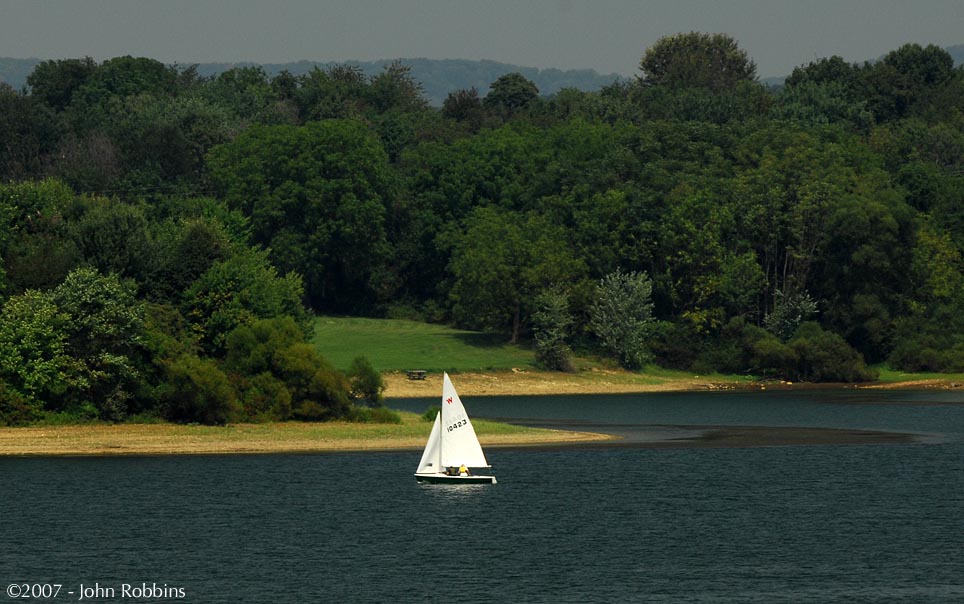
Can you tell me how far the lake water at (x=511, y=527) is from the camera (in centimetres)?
5878

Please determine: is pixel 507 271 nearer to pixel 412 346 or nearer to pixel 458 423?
pixel 412 346

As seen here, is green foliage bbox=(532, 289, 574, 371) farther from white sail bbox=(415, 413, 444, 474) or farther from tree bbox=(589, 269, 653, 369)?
white sail bbox=(415, 413, 444, 474)

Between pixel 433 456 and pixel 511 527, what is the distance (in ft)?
42.4

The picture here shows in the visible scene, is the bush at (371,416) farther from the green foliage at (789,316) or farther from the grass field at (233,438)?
the green foliage at (789,316)

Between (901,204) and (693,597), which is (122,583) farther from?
(901,204)

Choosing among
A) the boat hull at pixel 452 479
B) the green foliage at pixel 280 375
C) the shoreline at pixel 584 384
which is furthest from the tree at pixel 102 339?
the shoreline at pixel 584 384

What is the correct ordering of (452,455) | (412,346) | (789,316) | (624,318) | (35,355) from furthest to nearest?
(789,316) → (412,346) → (624,318) → (35,355) → (452,455)

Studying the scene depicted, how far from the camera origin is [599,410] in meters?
136

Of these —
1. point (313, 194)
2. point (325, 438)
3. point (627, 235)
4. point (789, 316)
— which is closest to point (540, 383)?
point (627, 235)

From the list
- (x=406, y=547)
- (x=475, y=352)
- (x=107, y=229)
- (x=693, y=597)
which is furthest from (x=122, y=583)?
(x=475, y=352)

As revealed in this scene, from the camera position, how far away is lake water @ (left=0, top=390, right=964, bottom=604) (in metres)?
58.8

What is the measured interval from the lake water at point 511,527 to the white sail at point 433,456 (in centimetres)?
111

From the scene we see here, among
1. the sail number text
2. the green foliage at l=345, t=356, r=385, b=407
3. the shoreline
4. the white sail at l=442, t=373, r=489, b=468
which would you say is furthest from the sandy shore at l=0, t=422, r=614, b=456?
the shoreline

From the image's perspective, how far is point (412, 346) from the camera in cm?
17075
